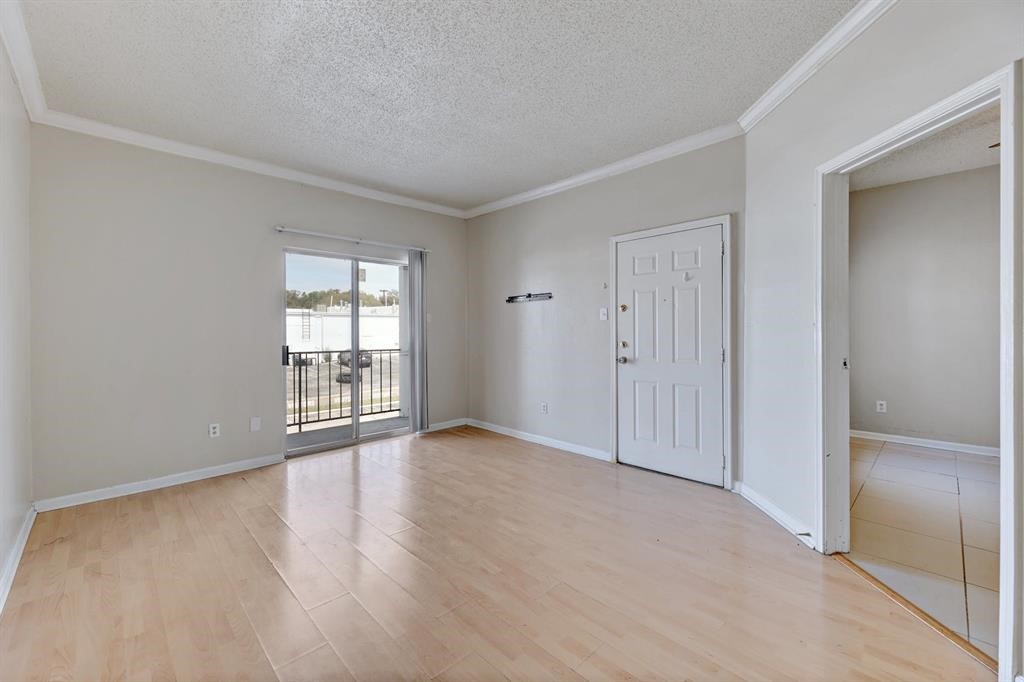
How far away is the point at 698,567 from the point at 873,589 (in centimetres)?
Result: 79

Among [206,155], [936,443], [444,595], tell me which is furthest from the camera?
[936,443]

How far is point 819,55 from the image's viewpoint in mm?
2398

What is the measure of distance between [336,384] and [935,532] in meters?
5.50

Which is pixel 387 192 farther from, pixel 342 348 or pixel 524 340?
pixel 524 340

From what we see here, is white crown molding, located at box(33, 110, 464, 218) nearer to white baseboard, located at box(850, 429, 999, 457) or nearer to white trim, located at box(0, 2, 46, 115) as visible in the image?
white trim, located at box(0, 2, 46, 115)

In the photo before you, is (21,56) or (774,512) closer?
(21,56)

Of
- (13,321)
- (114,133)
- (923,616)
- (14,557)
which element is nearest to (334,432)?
(14,557)

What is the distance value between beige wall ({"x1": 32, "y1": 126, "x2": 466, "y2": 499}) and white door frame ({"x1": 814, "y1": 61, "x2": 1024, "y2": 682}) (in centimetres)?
431

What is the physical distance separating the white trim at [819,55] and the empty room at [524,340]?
0.08ft

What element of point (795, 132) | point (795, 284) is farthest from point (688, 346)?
point (795, 132)

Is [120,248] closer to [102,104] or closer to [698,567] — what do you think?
[102,104]

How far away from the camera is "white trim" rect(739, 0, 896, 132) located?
6.78ft

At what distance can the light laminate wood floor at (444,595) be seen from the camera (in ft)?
5.37

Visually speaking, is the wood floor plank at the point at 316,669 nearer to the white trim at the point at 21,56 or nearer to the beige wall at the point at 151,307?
the beige wall at the point at 151,307
